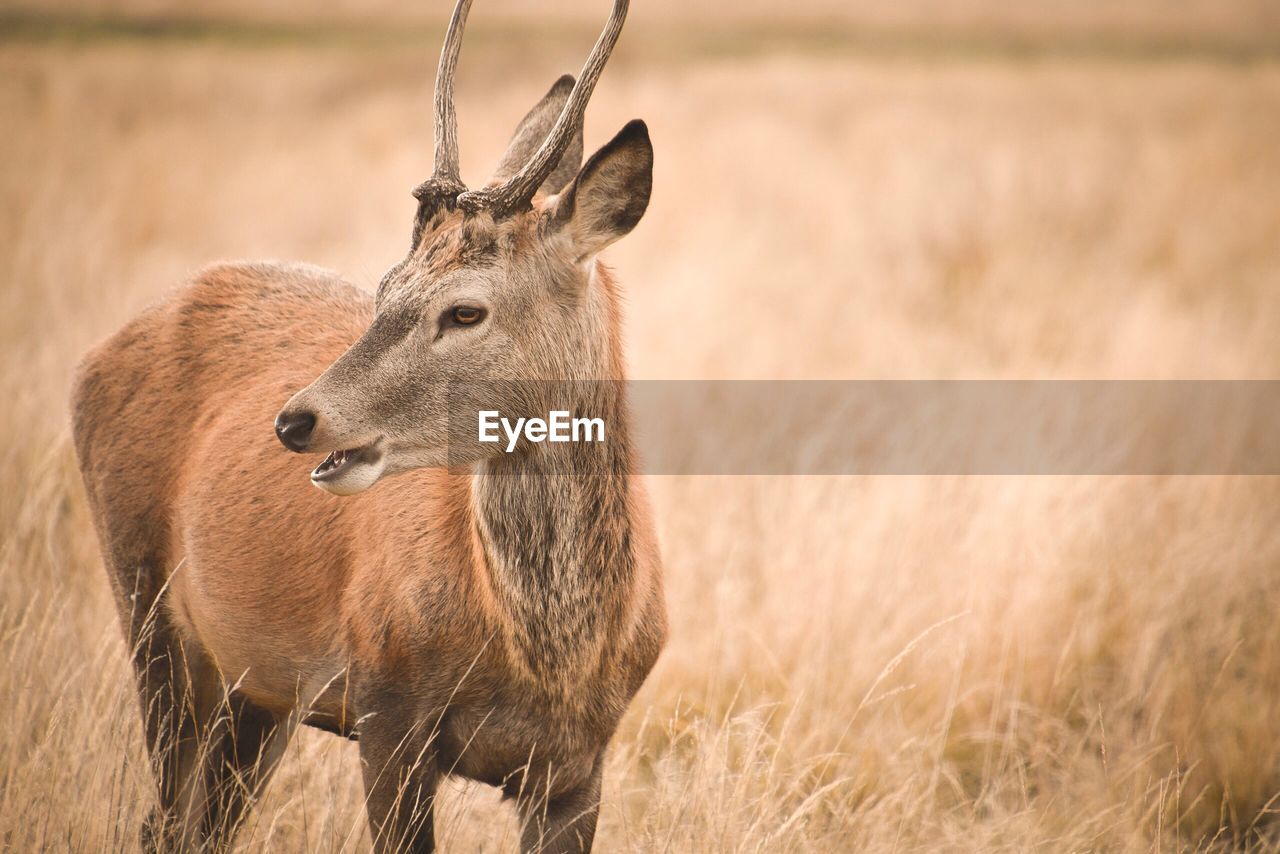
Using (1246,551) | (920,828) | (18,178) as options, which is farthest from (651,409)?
(18,178)

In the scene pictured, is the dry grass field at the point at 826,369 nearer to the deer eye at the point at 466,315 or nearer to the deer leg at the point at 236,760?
the deer leg at the point at 236,760

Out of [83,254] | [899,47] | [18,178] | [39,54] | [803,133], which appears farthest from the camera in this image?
[899,47]

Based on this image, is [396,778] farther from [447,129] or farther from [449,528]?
[447,129]

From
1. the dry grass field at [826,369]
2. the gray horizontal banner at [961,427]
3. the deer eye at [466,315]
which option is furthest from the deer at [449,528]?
the gray horizontal banner at [961,427]

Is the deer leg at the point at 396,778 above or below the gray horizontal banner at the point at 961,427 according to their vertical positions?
below

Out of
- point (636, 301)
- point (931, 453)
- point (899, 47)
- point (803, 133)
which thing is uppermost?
point (899, 47)

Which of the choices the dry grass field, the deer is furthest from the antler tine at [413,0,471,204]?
the dry grass field

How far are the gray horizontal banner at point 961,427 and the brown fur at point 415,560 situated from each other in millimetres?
3707

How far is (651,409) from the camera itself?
8.00m

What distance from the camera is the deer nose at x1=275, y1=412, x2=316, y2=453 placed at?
112 inches

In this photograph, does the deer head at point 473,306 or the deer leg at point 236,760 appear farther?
the deer leg at point 236,760

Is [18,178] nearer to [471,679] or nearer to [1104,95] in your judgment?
[471,679]

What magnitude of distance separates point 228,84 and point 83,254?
7.65 metres

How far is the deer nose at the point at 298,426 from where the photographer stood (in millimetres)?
2850
